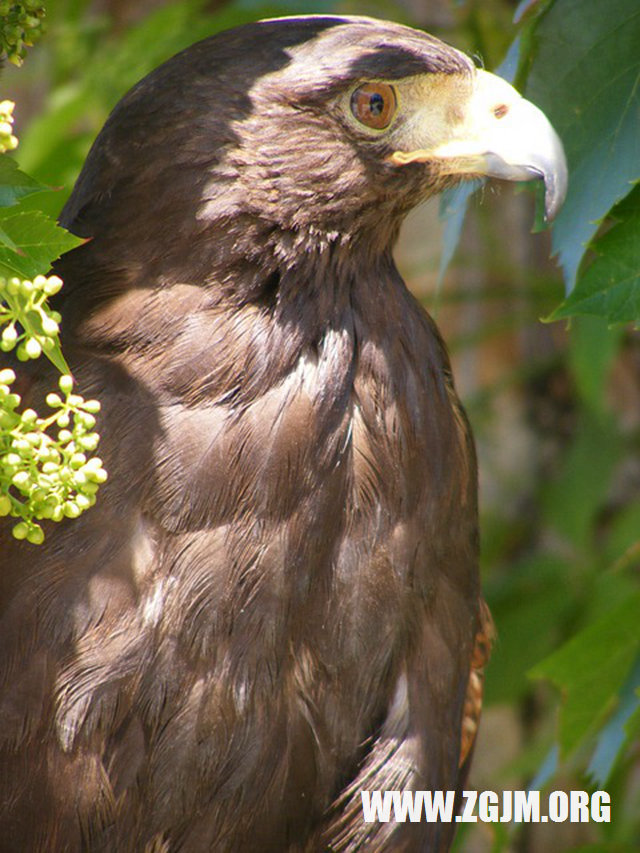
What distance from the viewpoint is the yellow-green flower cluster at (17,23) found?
183 cm

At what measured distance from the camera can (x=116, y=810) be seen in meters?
2.21

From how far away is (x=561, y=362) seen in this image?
17.0ft

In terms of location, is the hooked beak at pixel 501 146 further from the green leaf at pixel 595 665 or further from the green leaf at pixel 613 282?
the green leaf at pixel 595 665

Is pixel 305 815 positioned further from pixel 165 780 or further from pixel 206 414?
pixel 206 414

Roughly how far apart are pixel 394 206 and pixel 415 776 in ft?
3.13

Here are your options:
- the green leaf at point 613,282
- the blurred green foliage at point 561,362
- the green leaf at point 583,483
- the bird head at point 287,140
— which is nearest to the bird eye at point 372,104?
the bird head at point 287,140

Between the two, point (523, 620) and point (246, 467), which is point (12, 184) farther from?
point (523, 620)

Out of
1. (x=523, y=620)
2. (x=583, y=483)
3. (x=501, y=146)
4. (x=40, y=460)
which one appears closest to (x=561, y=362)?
(x=583, y=483)

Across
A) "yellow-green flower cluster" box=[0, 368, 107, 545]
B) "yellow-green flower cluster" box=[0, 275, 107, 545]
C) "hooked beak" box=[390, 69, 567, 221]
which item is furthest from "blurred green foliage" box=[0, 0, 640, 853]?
"yellow-green flower cluster" box=[0, 368, 107, 545]

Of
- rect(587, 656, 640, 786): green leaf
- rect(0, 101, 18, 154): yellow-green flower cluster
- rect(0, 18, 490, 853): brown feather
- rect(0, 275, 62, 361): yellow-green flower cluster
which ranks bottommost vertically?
rect(587, 656, 640, 786): green leaf

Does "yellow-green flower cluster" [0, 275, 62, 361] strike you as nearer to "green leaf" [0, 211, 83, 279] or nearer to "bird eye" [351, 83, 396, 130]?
"green leaf" [0, 211, 83, 279]

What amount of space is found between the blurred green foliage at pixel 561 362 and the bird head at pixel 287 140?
0.47 feet

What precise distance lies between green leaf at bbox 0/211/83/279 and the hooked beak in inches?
27.4

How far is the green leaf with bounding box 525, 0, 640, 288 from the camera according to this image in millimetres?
2256
